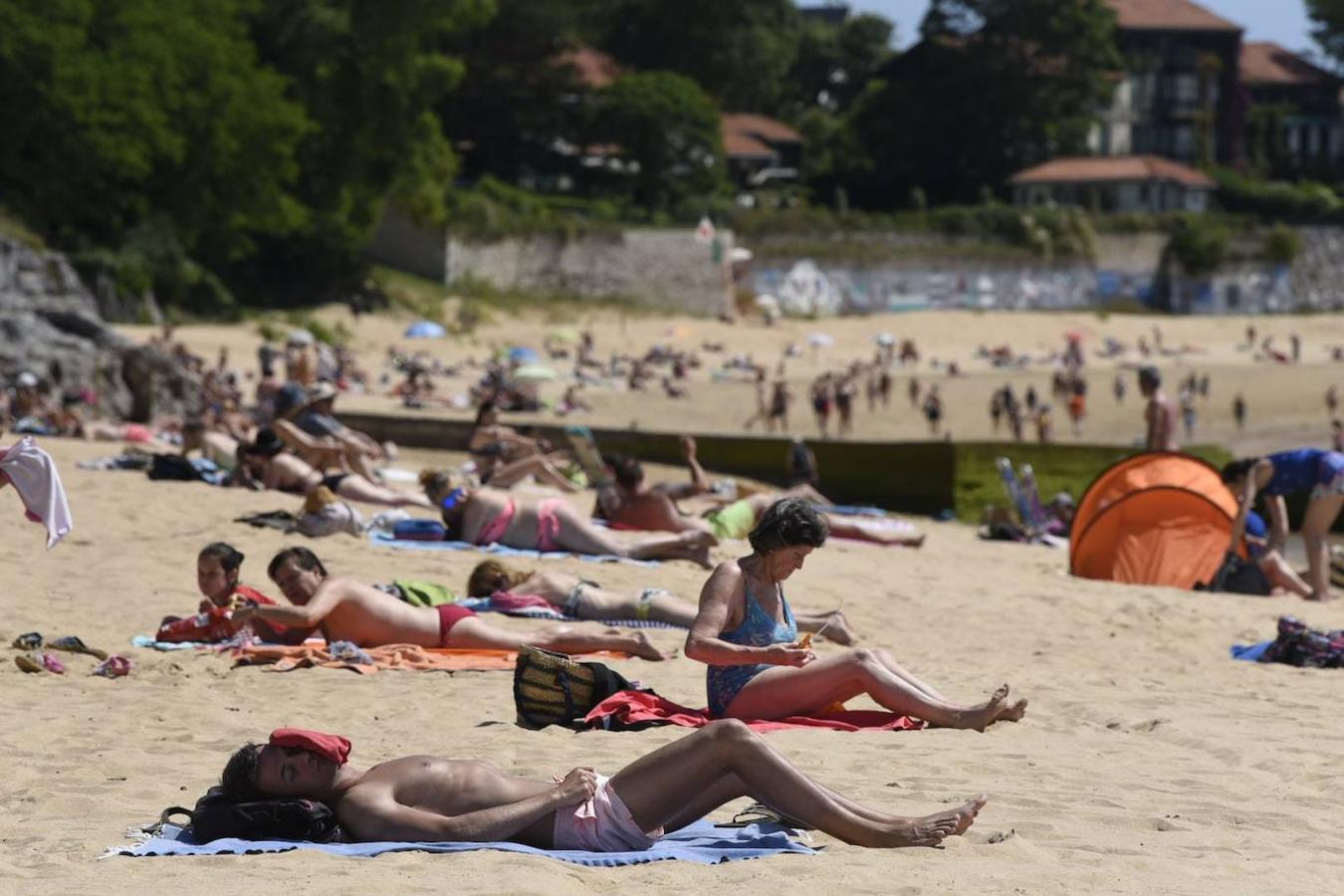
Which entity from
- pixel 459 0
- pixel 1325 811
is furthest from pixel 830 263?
pixel 1325 811

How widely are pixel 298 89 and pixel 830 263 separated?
1817 centimetres

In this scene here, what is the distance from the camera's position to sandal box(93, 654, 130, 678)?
25.1ft

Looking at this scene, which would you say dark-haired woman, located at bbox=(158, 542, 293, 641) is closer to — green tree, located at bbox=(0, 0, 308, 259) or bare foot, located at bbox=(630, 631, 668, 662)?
bare foot, located at bbox=(630, 631, 668, 662)

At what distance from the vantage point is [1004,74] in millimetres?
69938

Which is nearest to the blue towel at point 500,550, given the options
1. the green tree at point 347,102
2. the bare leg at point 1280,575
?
the bare leg at point 1280,575

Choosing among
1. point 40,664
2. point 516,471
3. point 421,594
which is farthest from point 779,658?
point 516,471

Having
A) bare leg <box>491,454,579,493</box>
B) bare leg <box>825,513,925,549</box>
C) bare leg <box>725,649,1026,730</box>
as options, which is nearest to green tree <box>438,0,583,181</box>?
bare leg <box>491,454,579,493</box>

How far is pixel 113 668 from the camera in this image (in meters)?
7.67

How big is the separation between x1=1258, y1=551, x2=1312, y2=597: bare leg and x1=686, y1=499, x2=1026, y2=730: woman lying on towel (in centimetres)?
470

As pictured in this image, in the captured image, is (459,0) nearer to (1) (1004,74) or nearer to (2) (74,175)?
(2) (74,175)

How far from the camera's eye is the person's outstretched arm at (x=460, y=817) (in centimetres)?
505

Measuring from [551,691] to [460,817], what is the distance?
1.71m

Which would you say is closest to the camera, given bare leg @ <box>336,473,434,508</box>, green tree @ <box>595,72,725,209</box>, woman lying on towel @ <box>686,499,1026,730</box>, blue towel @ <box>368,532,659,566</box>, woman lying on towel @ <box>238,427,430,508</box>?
woman lying on towel @ <box>686,499,1026,730</box>

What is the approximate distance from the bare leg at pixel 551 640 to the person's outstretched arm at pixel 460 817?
3051mm
